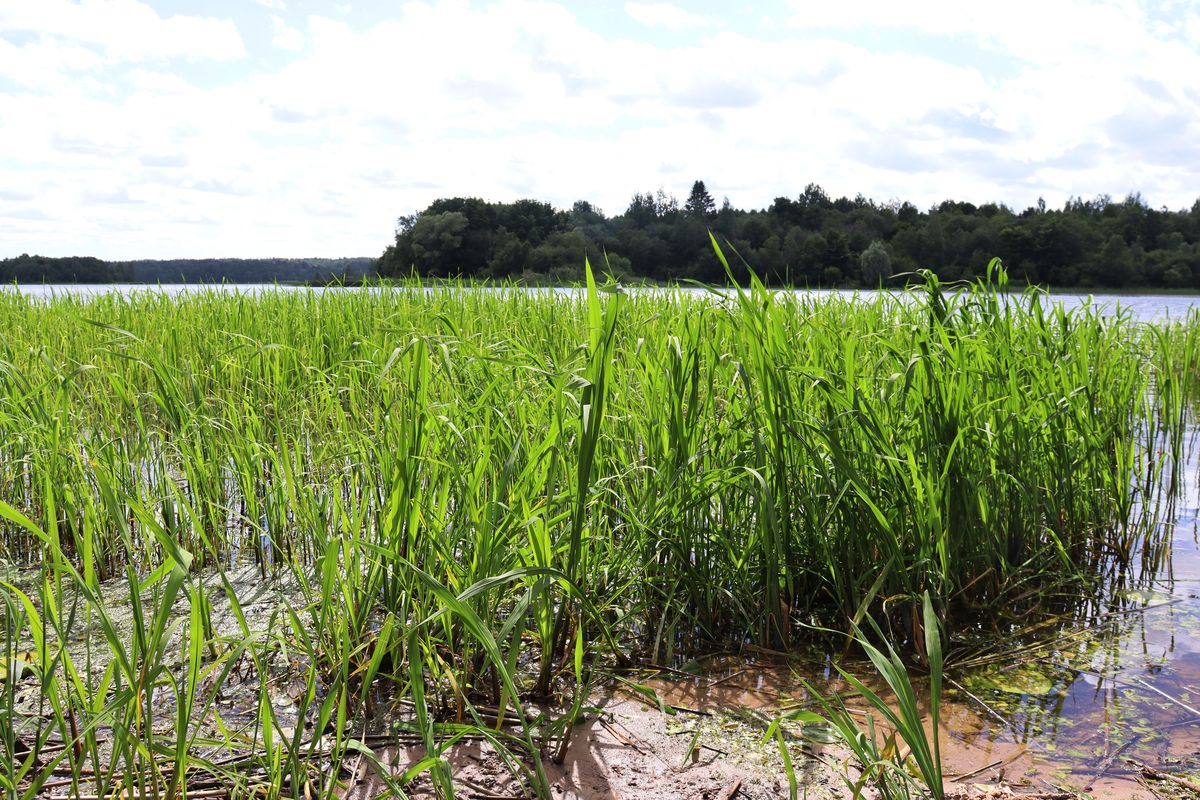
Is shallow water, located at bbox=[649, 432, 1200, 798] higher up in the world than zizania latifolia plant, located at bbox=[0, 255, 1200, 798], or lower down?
lower down

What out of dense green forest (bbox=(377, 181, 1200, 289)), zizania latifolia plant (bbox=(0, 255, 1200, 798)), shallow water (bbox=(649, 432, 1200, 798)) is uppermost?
dense green forest (bbox=(377, 181, 1200, 289))

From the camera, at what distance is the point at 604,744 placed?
163 cm

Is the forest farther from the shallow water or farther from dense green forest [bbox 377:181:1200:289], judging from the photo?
the shallow water

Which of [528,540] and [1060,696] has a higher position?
[528,540]

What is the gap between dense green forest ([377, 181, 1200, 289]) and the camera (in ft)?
76.9

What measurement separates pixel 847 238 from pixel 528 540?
36132mm

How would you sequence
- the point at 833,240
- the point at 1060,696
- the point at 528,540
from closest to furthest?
1. the point at 528,540
2. the point at 1060,696
3. the point at 833,240

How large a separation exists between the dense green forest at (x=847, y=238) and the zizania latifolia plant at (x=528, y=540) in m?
18.3

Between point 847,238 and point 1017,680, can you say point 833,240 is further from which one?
point 1017,680

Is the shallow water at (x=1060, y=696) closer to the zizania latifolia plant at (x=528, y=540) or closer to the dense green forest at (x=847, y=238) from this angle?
the zizania latifolia plant at (x=528, y=540)

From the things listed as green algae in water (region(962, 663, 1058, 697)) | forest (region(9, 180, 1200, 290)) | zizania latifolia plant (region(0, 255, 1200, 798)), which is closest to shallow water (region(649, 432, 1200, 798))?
green algae in water (region(962, 663, 1058, 697))

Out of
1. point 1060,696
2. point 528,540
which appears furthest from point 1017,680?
point 528,540

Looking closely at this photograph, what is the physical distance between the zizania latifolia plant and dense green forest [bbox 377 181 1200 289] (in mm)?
18297

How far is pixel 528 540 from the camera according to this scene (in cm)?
177
